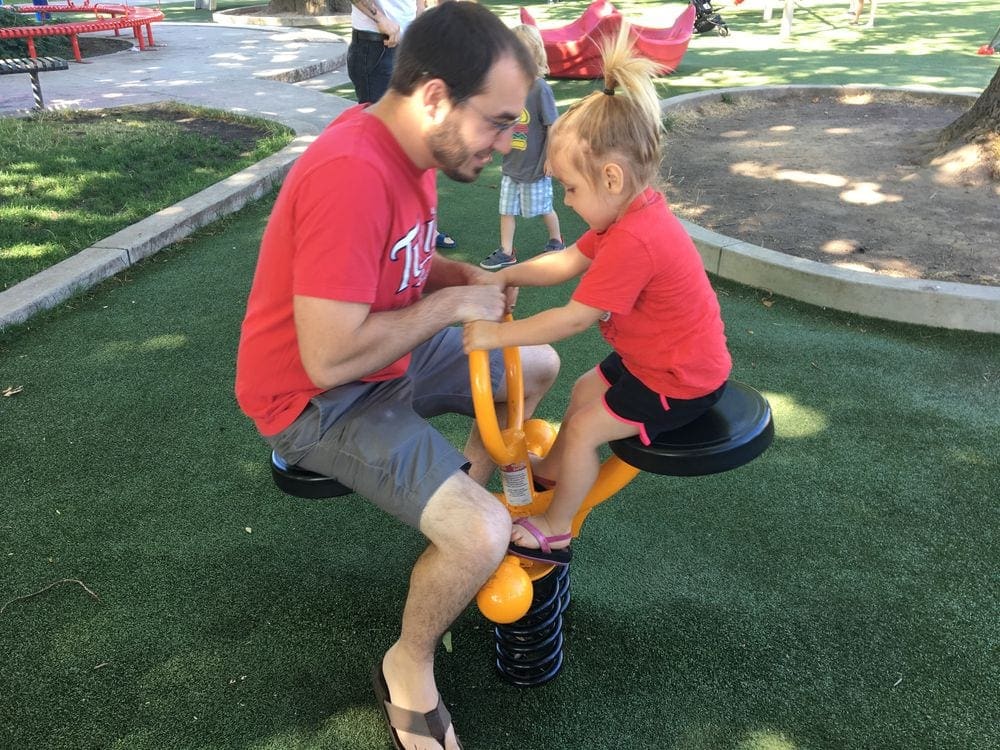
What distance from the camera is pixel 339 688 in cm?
221

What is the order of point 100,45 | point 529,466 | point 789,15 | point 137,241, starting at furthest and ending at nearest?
1. point 100,45
2. point 789,15
3. point 137,241
4. point 529,466

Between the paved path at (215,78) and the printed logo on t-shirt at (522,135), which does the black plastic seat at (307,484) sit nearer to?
the printed logo on t-shirt at (522,135)

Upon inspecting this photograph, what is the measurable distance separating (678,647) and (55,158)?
5955 mm

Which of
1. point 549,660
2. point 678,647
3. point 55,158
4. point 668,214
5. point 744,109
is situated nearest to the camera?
point 668,214

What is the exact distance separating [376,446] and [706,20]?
548 inches

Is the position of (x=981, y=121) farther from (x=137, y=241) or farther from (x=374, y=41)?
(x=137, y=241)

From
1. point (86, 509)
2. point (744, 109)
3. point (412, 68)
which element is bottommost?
point (86, 509)

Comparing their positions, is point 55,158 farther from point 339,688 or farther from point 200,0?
point 200,0

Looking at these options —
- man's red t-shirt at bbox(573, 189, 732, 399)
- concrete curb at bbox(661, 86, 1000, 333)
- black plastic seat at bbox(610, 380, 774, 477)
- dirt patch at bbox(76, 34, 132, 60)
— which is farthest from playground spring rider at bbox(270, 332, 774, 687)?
dirt patch at bbox(76, 34, 132, 60)

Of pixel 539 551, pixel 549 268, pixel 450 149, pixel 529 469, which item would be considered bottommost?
pixel 539 551

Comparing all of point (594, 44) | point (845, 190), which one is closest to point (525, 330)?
point (845, 190)

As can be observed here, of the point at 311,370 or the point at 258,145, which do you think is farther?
the point at 258,145

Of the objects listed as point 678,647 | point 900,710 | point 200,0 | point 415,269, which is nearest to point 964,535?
point 900,710

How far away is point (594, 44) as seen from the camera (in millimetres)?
9328
